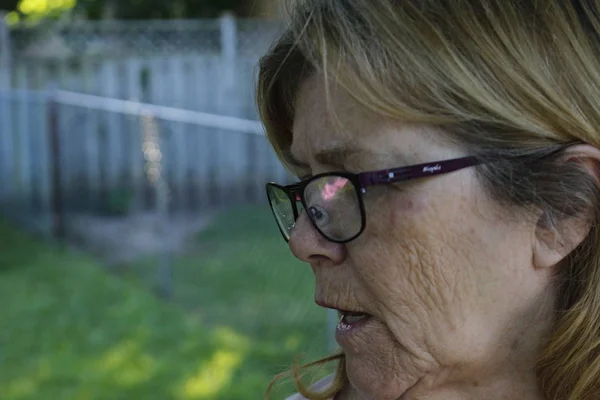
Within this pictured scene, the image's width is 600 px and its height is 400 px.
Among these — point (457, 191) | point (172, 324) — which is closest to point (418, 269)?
point (457, 191)

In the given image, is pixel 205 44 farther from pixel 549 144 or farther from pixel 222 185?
pixel 549 144

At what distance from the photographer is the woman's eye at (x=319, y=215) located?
1.54 meters

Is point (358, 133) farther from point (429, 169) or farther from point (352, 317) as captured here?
point (352, 317)

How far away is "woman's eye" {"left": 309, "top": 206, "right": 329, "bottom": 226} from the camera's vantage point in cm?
154

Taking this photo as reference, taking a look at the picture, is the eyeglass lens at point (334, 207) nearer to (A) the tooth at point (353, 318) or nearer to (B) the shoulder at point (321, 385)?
(A) the tooth at point (353, 318)

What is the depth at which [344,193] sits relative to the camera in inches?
59.4

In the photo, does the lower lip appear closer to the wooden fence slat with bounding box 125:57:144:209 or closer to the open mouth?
the open mouth

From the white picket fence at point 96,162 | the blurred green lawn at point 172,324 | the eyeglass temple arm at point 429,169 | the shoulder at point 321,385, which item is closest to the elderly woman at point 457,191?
the eyeglass temple arm at point 429,169

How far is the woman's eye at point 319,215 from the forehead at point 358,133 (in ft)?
0.28

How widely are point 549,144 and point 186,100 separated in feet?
32.0

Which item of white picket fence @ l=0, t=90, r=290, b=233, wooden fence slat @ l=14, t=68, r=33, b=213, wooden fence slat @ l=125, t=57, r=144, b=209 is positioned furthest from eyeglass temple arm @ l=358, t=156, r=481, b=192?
wooden fence slat @ l=14, t=68, r=33, b=213

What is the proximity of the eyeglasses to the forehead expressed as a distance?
0.06ft

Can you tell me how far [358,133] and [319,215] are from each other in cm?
17

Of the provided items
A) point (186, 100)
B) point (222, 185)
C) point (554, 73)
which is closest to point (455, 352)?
point (554, 73)
